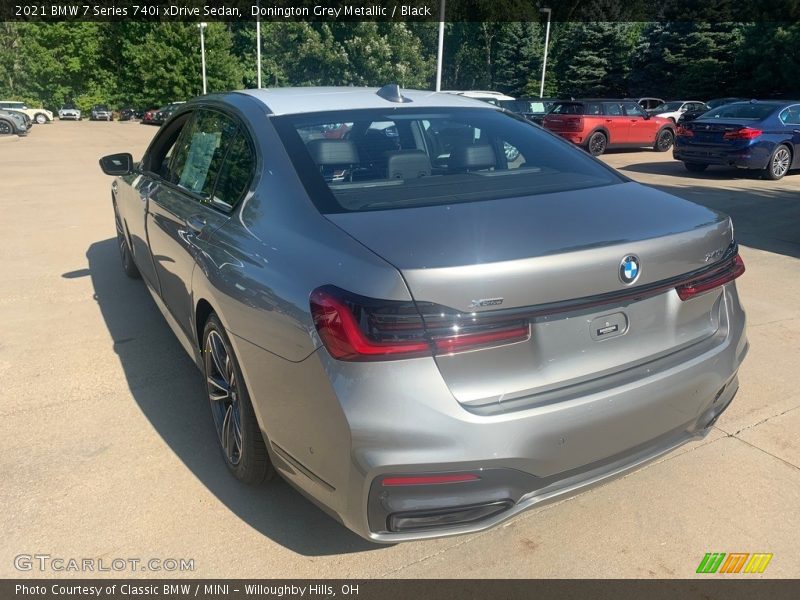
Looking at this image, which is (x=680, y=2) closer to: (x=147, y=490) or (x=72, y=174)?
(x=72, y=174)

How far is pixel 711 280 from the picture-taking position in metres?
2.44

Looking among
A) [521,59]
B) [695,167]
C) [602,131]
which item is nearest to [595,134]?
[602,131]

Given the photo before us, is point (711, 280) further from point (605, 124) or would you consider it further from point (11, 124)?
point (11, 124)

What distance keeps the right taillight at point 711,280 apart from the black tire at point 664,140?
1835cm

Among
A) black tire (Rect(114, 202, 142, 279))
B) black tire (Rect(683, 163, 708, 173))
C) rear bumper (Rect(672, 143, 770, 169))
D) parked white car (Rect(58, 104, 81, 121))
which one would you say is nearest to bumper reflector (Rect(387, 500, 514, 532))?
black tire (Rect(114, 202, 142, 279))

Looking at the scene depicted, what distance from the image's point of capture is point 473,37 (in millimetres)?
60969

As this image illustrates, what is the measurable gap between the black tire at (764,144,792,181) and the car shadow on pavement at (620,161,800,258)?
0.19m

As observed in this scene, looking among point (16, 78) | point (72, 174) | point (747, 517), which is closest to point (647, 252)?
point (747, 517)

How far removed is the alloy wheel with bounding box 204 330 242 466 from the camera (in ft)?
9.34

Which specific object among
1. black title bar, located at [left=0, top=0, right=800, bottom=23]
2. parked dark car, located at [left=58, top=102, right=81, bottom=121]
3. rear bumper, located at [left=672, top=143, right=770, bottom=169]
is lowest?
parked dark car, located at [left=58, top=102, right=81, bottom=121]

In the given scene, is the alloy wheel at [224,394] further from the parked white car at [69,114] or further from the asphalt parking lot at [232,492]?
the parked white car at [69,114]

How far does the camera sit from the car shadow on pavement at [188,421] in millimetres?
2648

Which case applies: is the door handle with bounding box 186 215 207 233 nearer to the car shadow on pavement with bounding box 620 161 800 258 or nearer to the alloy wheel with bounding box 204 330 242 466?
the alloy wheel with bounding box 204 330 242 466

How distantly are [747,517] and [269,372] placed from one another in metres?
2.03
